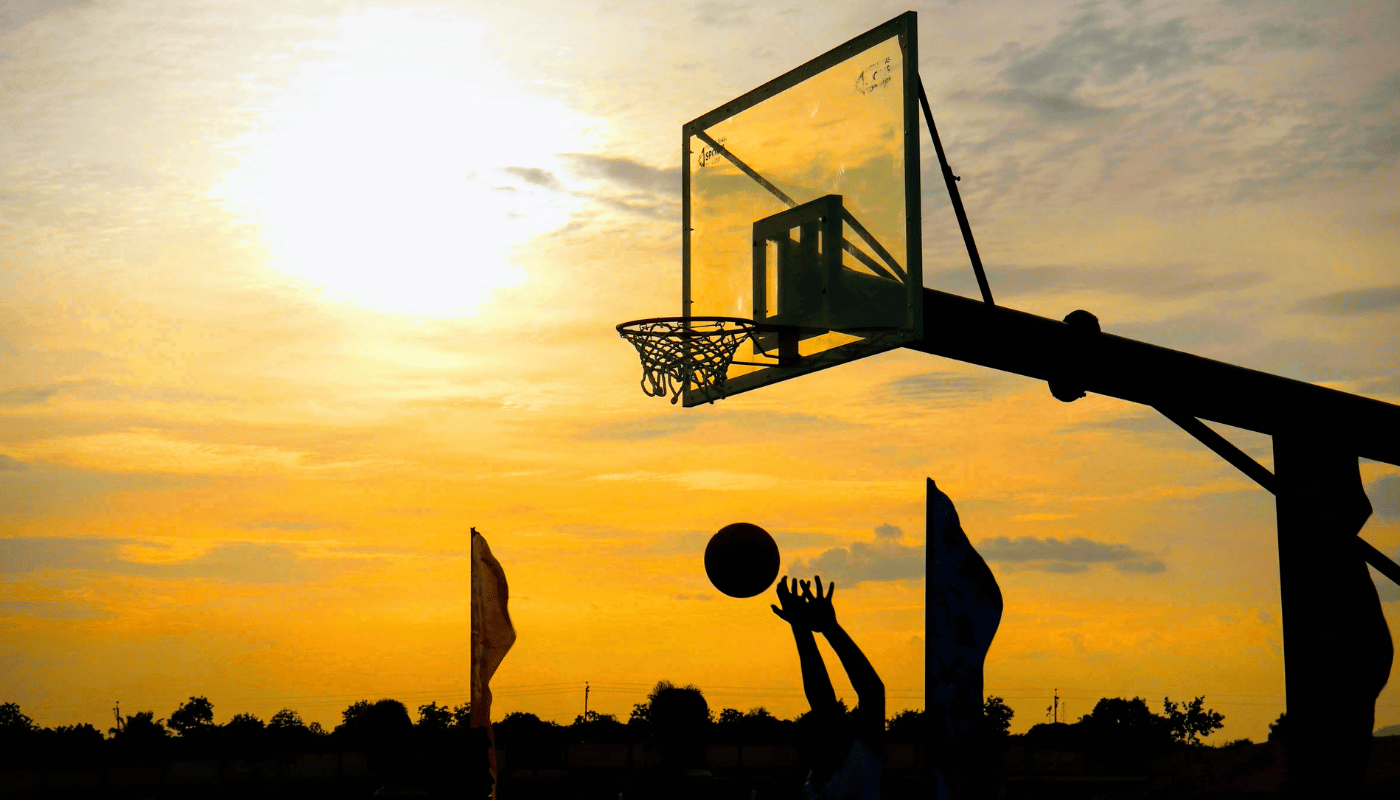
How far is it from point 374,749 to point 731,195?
6.12 metres

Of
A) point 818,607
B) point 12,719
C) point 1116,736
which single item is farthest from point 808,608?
point 12,719

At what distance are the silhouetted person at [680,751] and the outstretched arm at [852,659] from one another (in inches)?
29.0

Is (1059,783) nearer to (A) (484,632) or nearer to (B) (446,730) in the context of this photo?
(A) (484,632)

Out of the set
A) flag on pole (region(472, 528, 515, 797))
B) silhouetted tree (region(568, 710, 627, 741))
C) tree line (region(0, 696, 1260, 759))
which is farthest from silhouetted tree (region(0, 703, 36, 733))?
flag on pole (region(472, 528, 515, 797))

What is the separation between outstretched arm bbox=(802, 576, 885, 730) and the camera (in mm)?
6159

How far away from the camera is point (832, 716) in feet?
20.5

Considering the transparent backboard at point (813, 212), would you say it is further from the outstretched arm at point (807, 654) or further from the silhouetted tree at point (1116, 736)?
the silhouetted tree at point (1116, 736)

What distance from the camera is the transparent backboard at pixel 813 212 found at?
912cm

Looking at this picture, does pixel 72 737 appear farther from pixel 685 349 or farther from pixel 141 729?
pixel 685 349

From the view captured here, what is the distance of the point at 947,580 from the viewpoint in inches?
392

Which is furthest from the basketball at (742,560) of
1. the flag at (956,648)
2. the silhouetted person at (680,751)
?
the silhouetted person at (680,751)

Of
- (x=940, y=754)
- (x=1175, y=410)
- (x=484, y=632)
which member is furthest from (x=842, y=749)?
(x=484, y=632)

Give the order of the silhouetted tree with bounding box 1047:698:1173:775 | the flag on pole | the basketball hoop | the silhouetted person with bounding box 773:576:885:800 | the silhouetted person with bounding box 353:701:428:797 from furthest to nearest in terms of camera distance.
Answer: the silhouetted tree with bounding box 1047:698:1173:775, the flag on pole, the basketball hoop, the silhouetted person with bounding box 773:576:885:800, the silhouetted person with bounding box 353:701:428:797

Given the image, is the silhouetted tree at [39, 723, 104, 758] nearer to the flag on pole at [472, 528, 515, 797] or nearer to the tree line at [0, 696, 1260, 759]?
the tree line at [0, 696, 1260, 759]
